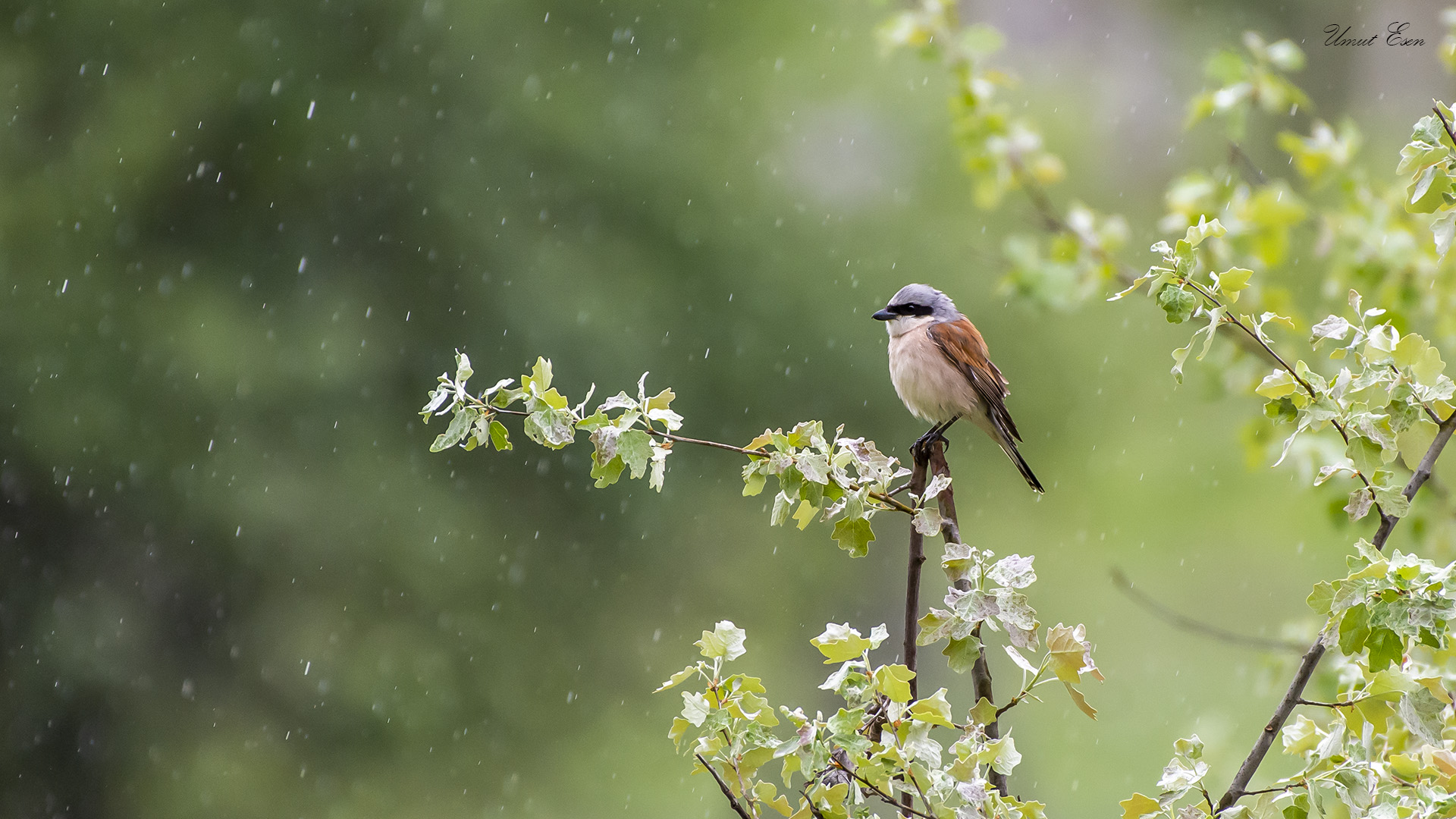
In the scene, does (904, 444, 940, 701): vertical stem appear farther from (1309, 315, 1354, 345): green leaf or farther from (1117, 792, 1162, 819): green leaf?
(1309, 315, 1354, 345): green leaf

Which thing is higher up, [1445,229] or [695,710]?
[1445,229]

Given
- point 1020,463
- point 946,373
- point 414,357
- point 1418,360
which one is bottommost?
point 414,357

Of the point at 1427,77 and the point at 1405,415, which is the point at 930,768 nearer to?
the point at 1405,415

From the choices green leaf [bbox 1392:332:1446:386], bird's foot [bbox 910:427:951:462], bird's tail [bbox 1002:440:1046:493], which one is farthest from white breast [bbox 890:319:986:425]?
green leaf [bbox 1392:332:1446:386]

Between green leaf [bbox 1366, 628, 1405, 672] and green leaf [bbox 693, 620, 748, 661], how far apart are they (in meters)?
0.78

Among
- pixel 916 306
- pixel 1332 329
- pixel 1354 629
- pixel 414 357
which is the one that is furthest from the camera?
pixel 414 357

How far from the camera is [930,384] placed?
139 inches

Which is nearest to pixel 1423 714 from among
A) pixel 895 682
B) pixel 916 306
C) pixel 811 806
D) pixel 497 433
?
pixel 895 682

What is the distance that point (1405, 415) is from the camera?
1.50 metres

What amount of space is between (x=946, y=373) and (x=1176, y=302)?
202cm

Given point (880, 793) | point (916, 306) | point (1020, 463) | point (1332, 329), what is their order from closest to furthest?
point (880, 793), point (1332, 329), point (1020, 463), point (916, 306)

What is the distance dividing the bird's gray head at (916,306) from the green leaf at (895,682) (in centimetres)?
238

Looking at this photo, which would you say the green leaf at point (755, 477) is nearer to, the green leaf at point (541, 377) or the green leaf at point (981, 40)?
the green leaf at point (541, 377)

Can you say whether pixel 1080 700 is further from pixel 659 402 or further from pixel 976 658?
pixel 659 402
